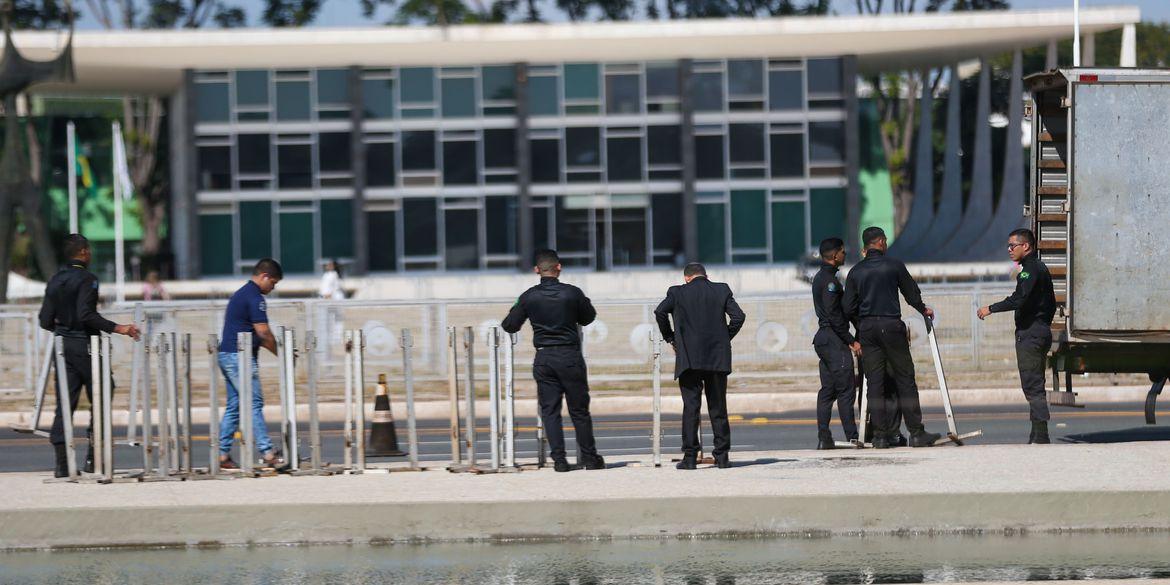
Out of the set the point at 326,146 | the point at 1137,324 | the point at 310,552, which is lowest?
the point at 310,552

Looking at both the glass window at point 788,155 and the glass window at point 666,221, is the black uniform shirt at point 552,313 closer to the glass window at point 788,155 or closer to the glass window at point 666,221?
the glass window at point 666,221

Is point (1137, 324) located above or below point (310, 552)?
above

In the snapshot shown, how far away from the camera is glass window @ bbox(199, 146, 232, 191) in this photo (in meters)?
54.6

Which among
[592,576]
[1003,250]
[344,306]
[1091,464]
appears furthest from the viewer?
[1003,250]

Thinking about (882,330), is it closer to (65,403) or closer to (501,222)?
(65,403)

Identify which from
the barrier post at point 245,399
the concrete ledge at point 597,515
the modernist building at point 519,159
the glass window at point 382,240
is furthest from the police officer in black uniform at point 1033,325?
the glass window at point 382,240

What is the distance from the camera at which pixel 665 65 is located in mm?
54750

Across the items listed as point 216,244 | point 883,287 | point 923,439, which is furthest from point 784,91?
point 883,287

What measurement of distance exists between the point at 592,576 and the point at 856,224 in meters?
45.9

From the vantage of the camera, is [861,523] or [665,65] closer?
[861,523]

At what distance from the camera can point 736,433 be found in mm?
16797

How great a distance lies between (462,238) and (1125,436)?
40.8m

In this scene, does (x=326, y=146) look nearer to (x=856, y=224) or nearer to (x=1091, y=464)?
(x=856, y=224)

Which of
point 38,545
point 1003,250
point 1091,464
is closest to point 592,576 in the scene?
point 38,545
